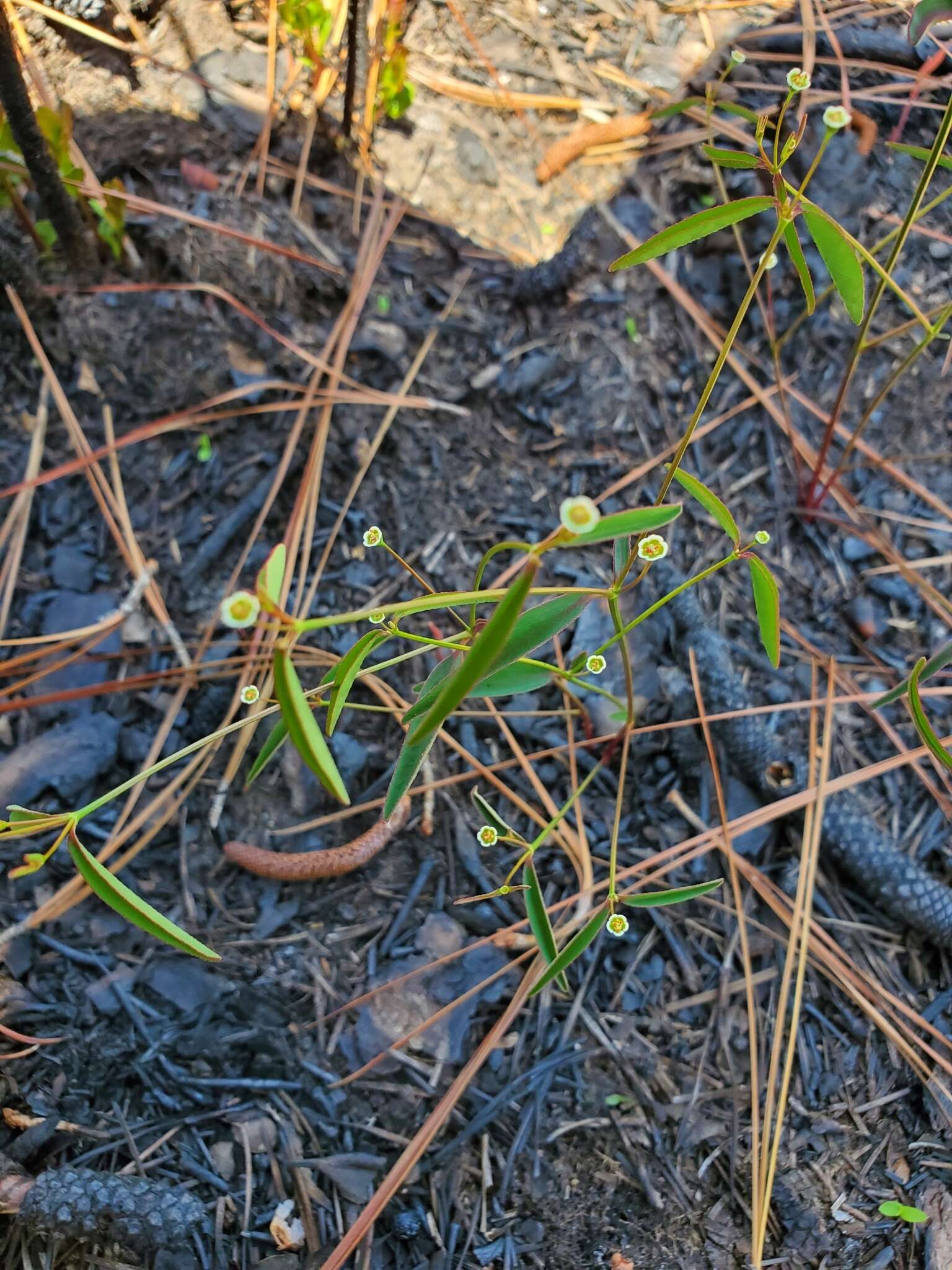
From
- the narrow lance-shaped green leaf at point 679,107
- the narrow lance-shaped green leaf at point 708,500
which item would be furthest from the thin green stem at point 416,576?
the narrow lance-shaped green leaf at point 679,107

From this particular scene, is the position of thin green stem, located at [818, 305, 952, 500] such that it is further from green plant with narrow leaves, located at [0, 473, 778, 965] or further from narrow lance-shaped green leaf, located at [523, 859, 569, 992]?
narrow lance-shaped green leaf, located at [523, 859, 569, 992]

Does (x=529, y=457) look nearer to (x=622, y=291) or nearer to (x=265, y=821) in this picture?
(x=622, y=291)

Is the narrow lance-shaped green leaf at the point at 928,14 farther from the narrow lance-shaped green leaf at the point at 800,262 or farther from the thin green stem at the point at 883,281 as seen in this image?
the narrow lance-shaped green leaf at the point at 800,262

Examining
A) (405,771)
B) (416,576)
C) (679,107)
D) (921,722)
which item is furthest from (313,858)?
(679,107)

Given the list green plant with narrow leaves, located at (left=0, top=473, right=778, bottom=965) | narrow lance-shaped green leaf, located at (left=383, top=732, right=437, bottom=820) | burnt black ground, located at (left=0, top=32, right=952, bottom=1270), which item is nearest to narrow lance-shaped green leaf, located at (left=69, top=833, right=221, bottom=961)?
green plant with narrow leaves, located at (left=0, top=473, right=778, bottom=965)

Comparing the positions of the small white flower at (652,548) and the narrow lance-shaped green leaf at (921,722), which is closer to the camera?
the small white flower at (652,548)

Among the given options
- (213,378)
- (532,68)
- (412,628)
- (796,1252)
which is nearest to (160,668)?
(412,628)

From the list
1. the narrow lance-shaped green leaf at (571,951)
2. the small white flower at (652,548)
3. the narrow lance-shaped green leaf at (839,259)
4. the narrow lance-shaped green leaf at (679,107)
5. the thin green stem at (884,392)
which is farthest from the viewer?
the narrow lance-shaped green leaf at (679,107)
